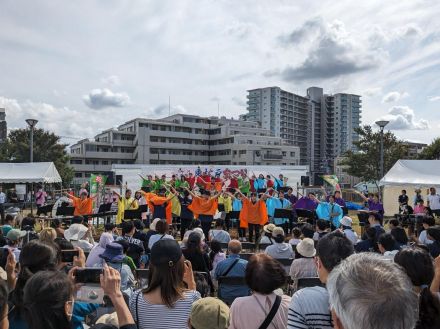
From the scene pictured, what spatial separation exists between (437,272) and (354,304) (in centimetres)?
252

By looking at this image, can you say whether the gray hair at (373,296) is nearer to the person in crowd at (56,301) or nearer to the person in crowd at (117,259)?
the person in crowd at (56,301)

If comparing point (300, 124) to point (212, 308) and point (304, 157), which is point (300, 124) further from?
point (212, 308)

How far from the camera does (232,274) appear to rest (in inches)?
205

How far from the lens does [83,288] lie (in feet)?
8.98

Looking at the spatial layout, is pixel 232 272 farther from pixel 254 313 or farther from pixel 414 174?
pixel 414 174

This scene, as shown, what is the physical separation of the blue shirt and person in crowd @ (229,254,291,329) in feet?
7.48

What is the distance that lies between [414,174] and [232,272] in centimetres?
1374

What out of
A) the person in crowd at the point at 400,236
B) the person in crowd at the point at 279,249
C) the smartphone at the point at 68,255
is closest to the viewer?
the smartphone at the point at 68,255

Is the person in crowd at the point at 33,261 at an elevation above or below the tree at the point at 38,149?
below

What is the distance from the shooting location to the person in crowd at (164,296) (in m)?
2.66

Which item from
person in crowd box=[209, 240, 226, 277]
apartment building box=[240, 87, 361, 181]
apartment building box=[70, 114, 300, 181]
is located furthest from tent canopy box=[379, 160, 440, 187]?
apartment building box=[240, 87, 361, 181]

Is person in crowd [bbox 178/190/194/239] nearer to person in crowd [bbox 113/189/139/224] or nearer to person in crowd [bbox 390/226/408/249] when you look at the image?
person in crowd [bbox 113/189/139/224]

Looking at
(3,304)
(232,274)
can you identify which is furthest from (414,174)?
(3,304)


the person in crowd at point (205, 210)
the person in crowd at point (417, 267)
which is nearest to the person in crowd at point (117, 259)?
the person in crowd at point (417, 267)
